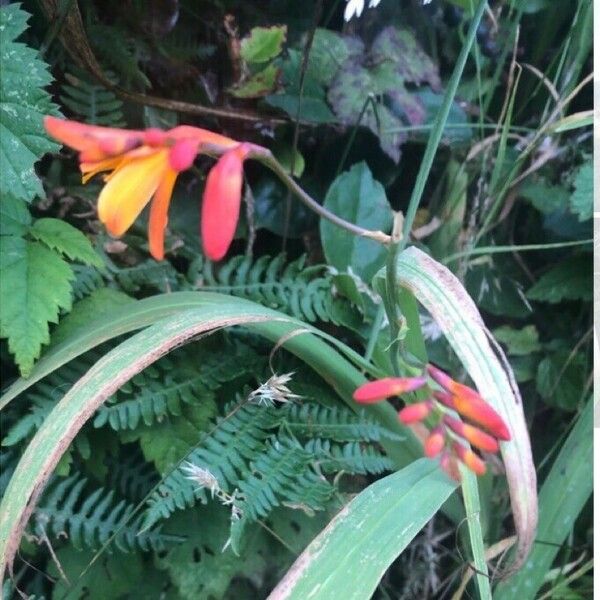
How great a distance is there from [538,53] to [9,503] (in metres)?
1.03

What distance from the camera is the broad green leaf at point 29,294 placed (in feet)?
2.38

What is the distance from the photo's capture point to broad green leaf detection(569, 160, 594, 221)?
1002 millimetres

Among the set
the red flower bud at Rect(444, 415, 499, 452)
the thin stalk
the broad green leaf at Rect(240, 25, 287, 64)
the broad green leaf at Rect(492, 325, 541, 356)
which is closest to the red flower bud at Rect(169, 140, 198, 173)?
the thin stalk

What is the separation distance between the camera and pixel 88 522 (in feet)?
2.55

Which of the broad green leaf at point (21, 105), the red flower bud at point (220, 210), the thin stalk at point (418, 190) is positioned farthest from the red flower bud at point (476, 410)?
the broad green leaf at point (21, 105)

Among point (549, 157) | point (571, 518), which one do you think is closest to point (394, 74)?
point (549, 157)

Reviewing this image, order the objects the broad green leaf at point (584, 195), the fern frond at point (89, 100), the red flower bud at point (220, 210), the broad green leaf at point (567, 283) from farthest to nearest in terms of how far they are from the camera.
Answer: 1. the broad green leaf at point (567, 283)
2. the broad green leaf at point (584, 195)
3. the fern frond at point (89, 100)
4. the red flower bud at point (220, 210)

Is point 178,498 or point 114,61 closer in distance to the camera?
point 178,498

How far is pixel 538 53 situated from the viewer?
117 centimetres

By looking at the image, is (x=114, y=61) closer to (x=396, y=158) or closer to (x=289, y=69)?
(x=289, y=69)

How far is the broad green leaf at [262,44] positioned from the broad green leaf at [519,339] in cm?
56

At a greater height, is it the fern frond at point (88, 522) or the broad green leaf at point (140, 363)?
the broad green leaf at point (140, 363)

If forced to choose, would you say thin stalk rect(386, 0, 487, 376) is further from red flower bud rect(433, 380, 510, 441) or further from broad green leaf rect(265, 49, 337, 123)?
broad green leaf rect(265, 49, 337, 123)

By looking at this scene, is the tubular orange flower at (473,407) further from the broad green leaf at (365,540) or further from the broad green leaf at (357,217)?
the broad green leaf at (357,217)
